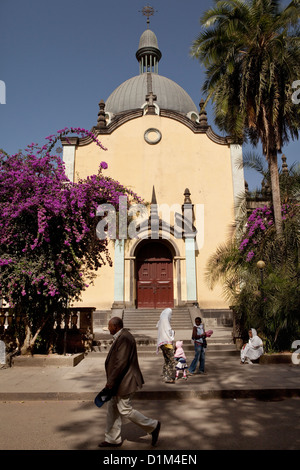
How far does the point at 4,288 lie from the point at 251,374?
19.0 feet

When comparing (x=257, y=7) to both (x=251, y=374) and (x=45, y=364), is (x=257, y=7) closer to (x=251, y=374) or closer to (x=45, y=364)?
(x=251, y=374)

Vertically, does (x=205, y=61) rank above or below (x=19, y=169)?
above

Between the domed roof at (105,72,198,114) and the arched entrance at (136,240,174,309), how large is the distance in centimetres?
1321

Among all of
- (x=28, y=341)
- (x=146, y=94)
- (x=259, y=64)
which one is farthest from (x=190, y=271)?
(x=146, y=94)

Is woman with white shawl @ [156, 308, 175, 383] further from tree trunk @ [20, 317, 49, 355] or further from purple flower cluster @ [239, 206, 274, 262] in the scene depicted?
purple flower cluster @ [239, 206, 274, 262]

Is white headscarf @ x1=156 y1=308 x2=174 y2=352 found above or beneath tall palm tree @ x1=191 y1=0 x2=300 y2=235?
beneath

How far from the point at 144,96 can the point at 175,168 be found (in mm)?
11009

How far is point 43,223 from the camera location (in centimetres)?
807

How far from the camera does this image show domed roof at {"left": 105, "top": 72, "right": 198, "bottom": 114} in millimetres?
27375

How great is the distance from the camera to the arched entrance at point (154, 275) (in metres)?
17.9

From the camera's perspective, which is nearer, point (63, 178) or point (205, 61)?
point (63, 178)

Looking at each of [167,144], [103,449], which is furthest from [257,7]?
[103,449]

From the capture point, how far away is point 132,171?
61.1ft

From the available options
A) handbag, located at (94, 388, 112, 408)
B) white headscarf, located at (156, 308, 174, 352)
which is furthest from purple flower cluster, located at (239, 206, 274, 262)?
handbag, located at (94, 388, 112, 408)
